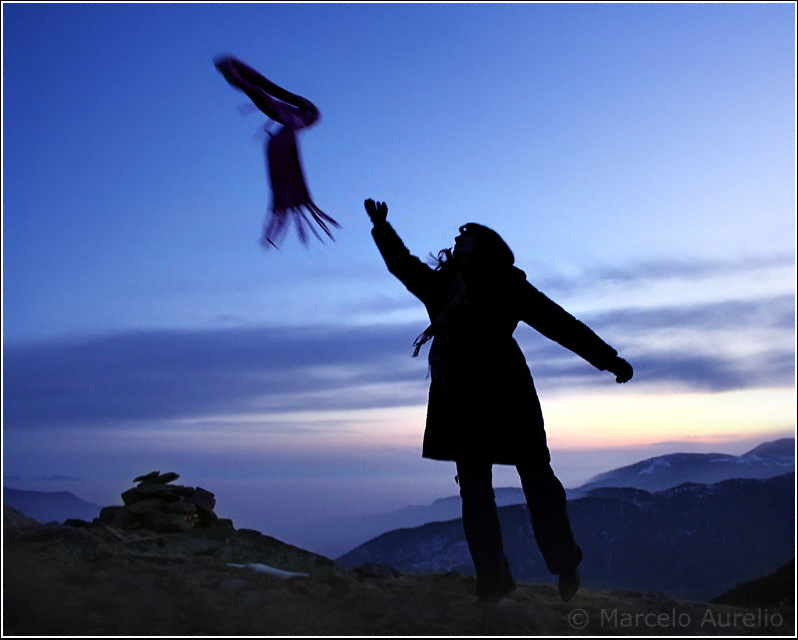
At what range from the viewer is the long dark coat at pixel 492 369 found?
520 cm

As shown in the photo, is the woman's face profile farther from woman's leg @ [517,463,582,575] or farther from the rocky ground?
the rocky ground

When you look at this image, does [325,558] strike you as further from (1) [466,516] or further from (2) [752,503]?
(2) [752,503]

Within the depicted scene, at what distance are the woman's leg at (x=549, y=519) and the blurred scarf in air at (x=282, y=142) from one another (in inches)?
102

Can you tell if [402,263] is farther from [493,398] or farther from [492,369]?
[493,398]

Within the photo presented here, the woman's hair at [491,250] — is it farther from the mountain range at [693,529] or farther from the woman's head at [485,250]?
the mountain range at [693,529]

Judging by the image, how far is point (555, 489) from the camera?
5180 mm

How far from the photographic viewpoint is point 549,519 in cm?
511

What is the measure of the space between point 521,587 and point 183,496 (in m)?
5.51

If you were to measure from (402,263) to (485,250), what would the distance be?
0.74 meters

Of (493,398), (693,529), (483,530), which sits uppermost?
(493,398)

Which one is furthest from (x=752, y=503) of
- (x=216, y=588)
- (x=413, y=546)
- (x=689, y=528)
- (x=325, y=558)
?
(x=216, y=588)

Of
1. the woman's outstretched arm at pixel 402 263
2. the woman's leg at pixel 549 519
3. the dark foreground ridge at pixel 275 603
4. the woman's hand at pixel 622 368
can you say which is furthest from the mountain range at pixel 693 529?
the woman's outstretched arm at pixel 402 263

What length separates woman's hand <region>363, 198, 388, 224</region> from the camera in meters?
5.75

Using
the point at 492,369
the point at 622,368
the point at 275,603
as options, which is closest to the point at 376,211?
the point at 492,369
